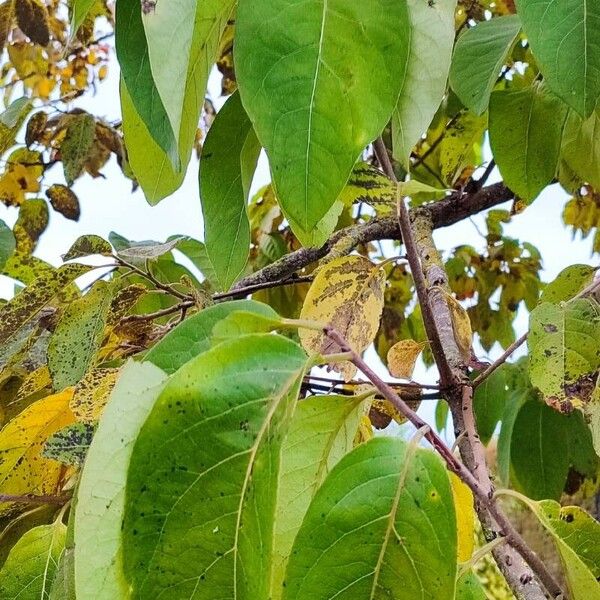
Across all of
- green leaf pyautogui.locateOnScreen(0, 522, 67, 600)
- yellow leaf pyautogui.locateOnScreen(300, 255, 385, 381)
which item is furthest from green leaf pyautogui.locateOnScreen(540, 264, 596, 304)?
green leaf pyautogui.locateOnScreen(0, 522, 67, 600)

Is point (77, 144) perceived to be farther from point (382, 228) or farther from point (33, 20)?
point (382, 228)

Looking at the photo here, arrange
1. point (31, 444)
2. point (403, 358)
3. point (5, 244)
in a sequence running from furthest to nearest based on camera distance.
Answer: point (5, 244), point (403, 358), point (31, 444)

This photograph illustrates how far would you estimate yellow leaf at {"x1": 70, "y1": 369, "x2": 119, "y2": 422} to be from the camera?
1.27 feet

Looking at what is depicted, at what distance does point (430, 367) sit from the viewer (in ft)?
4.16

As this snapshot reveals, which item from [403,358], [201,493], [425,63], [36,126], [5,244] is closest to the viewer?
[201,493]

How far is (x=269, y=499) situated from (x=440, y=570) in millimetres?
71

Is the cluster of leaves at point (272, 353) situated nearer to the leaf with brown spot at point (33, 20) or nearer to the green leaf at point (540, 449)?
the green leaf at point (540, 449)

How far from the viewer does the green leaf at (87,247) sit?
0.51m

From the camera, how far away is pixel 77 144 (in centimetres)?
91

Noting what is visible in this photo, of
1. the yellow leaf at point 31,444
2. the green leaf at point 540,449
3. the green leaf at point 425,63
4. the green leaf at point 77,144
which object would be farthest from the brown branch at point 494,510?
the green leaf at point 77,144

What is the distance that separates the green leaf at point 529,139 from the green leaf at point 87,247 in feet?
0.98

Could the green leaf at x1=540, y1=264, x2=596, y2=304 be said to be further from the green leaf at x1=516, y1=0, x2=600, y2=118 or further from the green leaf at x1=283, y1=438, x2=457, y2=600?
the green leaf at x1=283, y1=438, x2=457, y2=600

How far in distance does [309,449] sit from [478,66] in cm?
34

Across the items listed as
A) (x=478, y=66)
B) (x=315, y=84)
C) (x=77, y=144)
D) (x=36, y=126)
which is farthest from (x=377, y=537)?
(x=36, y=126)
